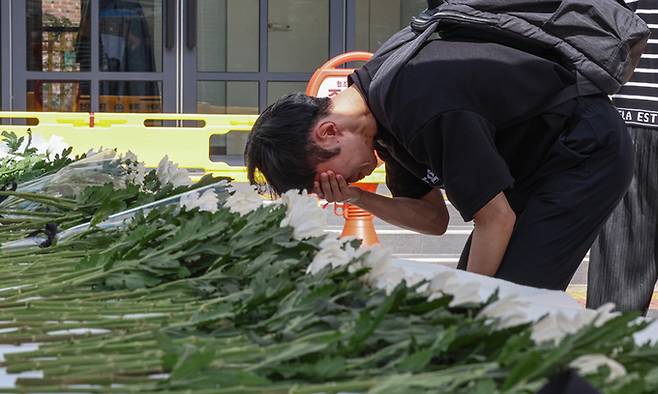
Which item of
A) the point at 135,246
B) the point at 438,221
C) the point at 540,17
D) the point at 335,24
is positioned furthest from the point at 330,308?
the point at 335,24

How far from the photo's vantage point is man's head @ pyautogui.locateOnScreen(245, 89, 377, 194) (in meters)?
2.47

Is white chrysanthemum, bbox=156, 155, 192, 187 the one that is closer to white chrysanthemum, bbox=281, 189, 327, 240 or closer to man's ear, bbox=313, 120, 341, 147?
man's ear, bbox=313, 120, 341, 147

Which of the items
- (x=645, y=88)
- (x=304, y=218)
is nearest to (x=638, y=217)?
(x=645, y=88)

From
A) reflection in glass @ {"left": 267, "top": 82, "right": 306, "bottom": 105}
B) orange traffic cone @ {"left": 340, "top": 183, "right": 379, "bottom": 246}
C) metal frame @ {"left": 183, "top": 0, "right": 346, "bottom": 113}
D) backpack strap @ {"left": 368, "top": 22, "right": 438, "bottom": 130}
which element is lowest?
orange traffic cone @ {"left": 340, "top": 183, "right": 379, "bottom": 246}

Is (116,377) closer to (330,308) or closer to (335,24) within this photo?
(330,308)

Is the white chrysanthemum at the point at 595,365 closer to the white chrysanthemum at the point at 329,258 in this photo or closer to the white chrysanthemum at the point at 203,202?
the white chrysanthemum at the point at 329,258

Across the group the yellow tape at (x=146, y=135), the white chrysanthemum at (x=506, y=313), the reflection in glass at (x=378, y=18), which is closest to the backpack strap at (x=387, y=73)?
the white chrysanthemum at (x=506, y=313)

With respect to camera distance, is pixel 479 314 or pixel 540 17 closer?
pixel 479 314

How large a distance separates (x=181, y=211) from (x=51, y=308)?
1.51 ft

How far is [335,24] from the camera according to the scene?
34.9 feet

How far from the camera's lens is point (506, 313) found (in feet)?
4.24

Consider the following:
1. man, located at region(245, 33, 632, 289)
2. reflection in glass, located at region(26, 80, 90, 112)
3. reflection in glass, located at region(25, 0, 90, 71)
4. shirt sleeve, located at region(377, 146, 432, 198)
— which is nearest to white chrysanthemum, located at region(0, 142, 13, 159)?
man, located at region(245, 33, 632, 289)

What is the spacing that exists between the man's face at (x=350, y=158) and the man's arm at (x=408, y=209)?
147mm

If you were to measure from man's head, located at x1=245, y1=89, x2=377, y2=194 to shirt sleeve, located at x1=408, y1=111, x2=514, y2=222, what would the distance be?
0.19 metres
